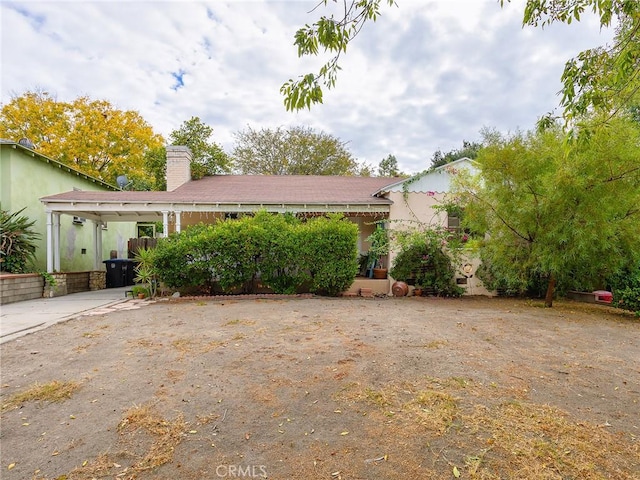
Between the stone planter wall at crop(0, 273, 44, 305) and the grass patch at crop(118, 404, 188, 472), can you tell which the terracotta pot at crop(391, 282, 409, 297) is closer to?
the grass patch at crop(118, 404, 188, 472)

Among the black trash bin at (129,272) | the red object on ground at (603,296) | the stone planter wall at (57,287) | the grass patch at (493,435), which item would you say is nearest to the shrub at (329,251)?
the grass patch at (493,435)

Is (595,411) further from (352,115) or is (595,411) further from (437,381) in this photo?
(352,115)

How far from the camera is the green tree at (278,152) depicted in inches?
973

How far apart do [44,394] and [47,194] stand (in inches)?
470

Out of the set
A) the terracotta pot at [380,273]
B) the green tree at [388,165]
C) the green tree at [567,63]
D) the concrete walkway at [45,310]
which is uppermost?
the green tree at [388,165]

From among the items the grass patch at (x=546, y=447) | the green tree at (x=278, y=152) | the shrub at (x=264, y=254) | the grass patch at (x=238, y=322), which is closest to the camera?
the grass patch at (x=546, y=447)

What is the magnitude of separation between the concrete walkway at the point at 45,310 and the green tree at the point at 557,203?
9003 mm

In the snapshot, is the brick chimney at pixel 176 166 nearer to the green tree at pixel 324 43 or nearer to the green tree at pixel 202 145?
the green tree at pixel 202 145

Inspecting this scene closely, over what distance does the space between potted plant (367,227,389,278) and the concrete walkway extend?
6.70m

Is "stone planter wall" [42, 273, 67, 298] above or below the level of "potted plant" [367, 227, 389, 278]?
below

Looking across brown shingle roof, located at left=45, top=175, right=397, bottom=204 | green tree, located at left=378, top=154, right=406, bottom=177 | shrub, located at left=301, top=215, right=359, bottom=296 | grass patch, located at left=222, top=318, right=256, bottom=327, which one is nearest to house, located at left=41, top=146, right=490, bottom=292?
brown shingle roof, located at left=45, top=175, right=397, bottom=204

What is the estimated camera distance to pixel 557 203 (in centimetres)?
719

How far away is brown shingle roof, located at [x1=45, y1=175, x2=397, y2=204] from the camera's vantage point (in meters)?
10.7

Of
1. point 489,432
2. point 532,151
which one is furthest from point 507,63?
point 489,432
